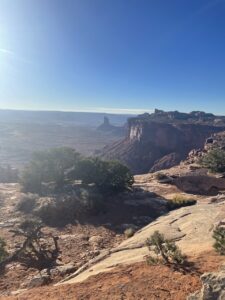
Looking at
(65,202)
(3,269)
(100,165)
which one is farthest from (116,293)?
(100,165)

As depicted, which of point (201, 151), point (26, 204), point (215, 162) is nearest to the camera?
point (26, 204)

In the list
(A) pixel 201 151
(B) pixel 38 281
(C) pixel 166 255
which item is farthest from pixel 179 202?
(A) pixel 201 151

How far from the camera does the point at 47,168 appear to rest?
105ft

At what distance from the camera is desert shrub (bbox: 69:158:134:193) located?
102ft

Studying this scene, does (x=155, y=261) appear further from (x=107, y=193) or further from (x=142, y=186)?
(x=142, y=186)

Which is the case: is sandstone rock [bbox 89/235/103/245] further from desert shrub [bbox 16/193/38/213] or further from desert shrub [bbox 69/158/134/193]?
desert shrub [bbox 69/158/134/193]

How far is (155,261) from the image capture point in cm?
1225

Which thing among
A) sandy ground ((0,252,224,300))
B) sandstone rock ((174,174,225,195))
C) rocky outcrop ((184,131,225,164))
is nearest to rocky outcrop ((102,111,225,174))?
rocky outcrop ((184,131,225,164))

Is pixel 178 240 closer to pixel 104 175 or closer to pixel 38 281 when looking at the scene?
pixel 38 281

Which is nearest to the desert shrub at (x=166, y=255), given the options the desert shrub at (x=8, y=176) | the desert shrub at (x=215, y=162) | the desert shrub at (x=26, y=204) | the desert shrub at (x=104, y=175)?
the desert shrub at (x=26, y=204)

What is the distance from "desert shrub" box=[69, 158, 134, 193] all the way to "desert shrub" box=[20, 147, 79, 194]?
1.08m

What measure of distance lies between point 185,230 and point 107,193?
13.3 metres

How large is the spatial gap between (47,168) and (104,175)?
525 centimetres

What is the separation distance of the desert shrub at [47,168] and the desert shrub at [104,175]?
42.3 inches
